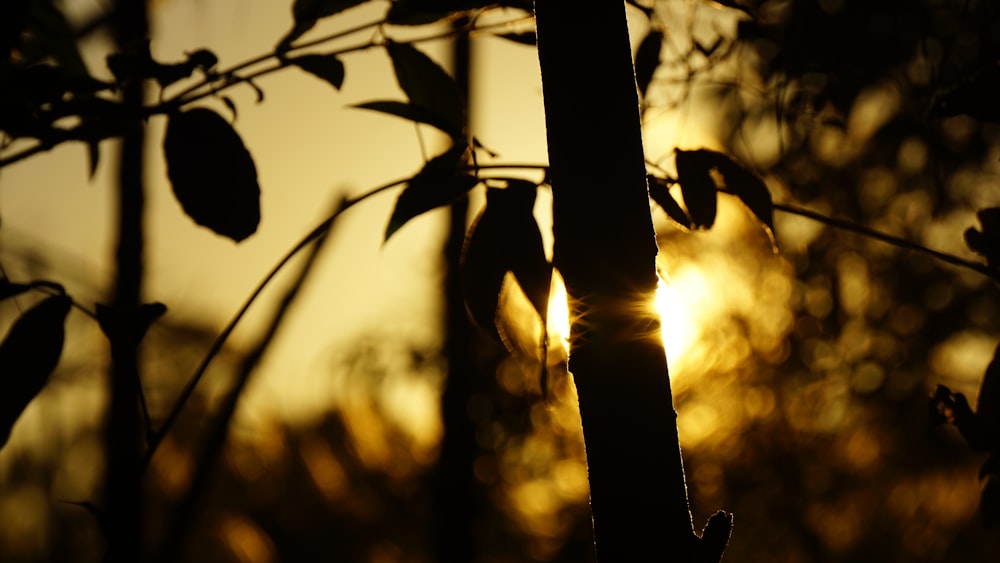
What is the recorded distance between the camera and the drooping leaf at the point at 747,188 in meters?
0.64

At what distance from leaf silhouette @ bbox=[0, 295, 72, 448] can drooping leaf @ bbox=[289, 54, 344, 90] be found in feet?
0.87

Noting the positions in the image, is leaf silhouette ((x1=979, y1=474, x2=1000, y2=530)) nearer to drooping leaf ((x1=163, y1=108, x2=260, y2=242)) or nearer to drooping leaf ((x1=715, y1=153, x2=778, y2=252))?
drooping leaf ((x1=715, y1=153, x2=778, y2=252))

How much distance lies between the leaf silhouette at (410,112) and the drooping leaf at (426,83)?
2cm

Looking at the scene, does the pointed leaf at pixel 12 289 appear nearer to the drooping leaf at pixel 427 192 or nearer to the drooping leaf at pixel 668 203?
the drooping leaf at pixel 427 192

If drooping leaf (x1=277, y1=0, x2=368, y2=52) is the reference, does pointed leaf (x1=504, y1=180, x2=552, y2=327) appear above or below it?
below

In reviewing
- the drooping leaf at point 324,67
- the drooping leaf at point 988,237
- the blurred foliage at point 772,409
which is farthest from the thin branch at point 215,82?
the blurred foliage at point 772,409

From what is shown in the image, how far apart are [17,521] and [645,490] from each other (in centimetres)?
1048

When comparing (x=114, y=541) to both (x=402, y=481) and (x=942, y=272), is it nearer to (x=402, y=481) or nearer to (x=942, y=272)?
(x=942, y=272)

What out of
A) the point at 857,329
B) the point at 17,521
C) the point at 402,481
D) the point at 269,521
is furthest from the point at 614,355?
the point at 17,521

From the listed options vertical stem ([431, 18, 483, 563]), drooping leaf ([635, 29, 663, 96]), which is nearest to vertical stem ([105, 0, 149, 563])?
drooping leaf ([635, 29, 663, 96])

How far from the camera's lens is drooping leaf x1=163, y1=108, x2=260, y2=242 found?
24.3 inches

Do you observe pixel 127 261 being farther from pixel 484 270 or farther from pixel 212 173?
pixel 484 270

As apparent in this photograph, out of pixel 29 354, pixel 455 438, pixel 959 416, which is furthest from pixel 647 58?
pixel 455 438

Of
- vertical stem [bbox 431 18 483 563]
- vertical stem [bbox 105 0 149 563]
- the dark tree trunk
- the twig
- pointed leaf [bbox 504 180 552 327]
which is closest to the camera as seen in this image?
the dark tree trunk
